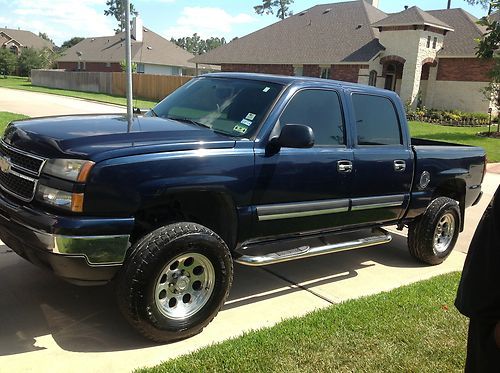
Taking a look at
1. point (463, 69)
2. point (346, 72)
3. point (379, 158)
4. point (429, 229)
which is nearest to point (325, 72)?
point (346, 72)

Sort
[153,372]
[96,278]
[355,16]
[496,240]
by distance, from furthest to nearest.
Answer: [355,16] < [96,278] < [153,372] < [496,240]

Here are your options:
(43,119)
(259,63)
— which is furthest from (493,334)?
(259,63)

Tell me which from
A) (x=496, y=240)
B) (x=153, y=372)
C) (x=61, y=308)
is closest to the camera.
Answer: (x=496, y=240)

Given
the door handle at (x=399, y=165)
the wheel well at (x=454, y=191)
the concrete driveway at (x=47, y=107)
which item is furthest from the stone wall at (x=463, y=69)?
the door handle at (x=399, y=165)

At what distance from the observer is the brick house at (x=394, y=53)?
31.6 metres

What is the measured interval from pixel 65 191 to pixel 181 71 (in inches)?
Result: 2370

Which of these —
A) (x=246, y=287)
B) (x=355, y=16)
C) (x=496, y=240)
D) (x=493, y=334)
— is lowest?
(x=246, y=287)

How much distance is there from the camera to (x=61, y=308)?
13.5 feet

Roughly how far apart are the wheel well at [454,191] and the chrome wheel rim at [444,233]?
192 mm

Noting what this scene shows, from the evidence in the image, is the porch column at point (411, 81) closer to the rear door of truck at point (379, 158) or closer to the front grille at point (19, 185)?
the rear door of truck at point (379, 158)

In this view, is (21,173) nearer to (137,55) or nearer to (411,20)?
(411,20)

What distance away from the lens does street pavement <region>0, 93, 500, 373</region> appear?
3.49 metres

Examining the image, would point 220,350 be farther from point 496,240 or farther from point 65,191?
point 496,240

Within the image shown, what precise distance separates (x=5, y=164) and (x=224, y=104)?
73.5 inches
